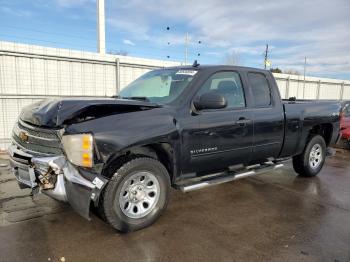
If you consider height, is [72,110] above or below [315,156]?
above

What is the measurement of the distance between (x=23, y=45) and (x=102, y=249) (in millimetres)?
6789

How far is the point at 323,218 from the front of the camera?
420 cm

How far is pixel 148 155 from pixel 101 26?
9.19 meters

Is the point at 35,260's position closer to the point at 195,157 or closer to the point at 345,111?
the point at 195,157

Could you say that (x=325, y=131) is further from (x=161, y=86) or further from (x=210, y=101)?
(x=161, y=86)

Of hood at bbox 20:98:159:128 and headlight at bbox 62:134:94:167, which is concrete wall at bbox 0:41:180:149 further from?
headlight at bbox 62:134:94:167

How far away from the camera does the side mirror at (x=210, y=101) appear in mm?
3912

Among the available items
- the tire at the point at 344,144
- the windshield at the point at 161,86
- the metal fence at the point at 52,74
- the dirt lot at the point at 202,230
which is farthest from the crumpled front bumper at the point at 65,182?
the tire at the point at 344,144

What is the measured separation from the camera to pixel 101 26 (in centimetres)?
1155

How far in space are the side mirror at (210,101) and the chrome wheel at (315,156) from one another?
3187 millimetres

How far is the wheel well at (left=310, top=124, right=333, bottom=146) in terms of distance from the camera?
638cm

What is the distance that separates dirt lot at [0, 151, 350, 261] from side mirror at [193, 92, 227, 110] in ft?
4.79

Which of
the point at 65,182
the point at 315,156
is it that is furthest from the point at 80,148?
the point at 315,156

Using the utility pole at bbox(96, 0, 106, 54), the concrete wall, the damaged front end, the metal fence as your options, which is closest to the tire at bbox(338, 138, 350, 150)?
the metal fence
